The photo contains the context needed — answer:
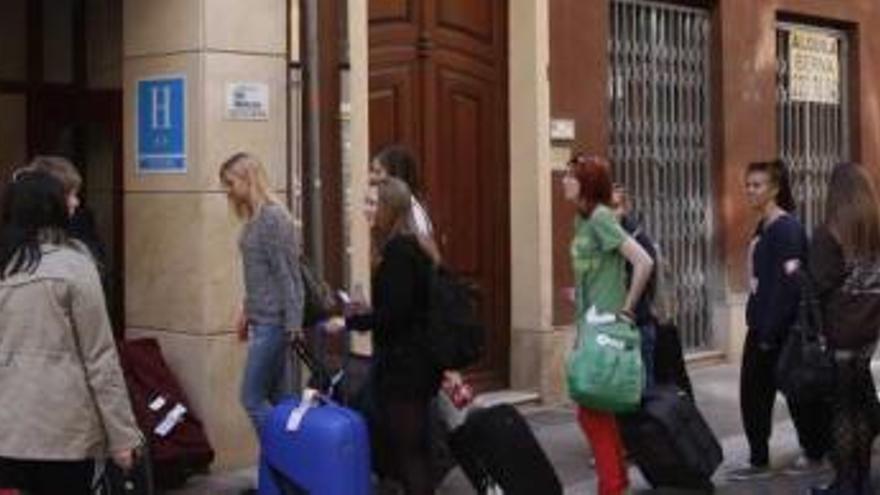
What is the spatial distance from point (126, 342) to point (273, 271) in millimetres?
1209

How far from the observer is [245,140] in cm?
916

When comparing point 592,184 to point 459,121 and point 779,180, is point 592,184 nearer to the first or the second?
point 779,180

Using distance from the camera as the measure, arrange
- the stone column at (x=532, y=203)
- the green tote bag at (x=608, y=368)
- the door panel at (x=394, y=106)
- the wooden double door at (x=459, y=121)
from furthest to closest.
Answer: the stone column at (x=532, y=203) < the wooden double door at (x=459, y=121) < the door panel at (x=394, y=106) < the green tote bag at (x=608, y=368)

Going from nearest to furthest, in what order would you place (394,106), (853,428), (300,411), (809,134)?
1. (300,411)
2. (853,428)
3. (394,106)
4. (809,134)

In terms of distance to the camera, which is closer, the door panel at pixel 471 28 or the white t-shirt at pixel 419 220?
the white t-shirt at pixel 419 220

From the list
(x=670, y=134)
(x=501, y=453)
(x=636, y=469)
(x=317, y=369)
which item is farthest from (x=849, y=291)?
(x=670, y=134)

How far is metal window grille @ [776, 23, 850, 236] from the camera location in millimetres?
14383

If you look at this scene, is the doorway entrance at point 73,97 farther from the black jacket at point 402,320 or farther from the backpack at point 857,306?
the backpack at point 857,306

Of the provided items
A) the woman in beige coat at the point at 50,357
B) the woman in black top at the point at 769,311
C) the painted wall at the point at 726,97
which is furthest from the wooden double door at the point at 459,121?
the woman in beige coat at the point at 50,357

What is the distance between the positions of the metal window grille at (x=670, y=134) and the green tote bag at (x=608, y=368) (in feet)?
15.0

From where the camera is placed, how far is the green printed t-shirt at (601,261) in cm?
789

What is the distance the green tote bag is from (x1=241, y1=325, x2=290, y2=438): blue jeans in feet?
4.82

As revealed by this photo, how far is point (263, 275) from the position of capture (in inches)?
323

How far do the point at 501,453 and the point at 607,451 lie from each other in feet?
3.34
